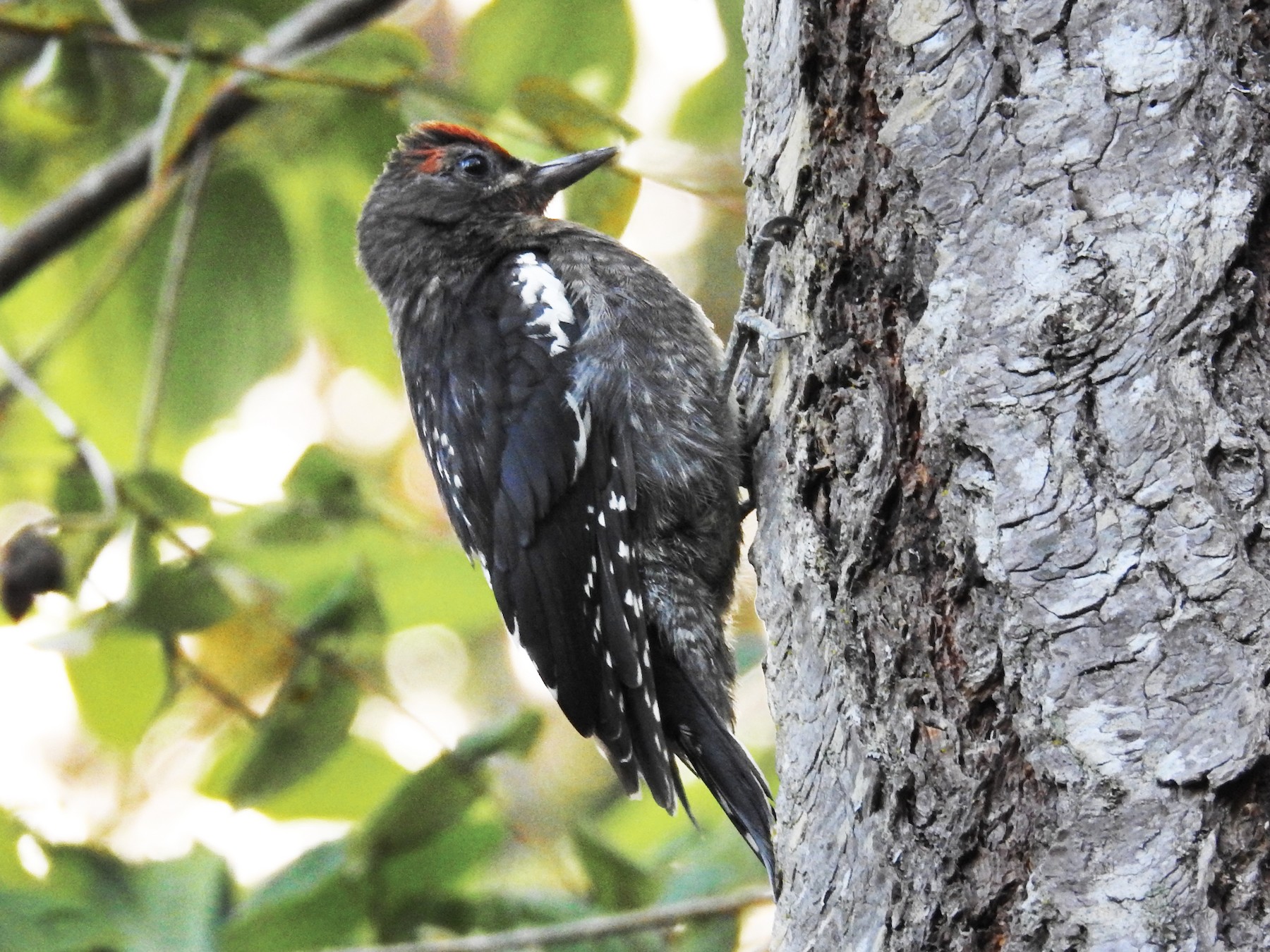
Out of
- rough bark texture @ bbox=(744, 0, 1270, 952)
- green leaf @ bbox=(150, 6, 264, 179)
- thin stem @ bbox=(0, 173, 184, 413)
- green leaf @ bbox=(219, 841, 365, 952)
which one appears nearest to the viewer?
rough bark texture @ bbox=(744, 0, 1270, 952)

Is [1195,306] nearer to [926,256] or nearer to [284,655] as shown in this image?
[926,256]

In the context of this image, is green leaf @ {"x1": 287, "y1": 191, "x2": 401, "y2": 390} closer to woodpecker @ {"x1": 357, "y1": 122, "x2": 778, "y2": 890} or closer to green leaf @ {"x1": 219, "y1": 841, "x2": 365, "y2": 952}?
woodpecker @ {"x1": 357, "y1": 122, "x2": 778, "y2": 890}

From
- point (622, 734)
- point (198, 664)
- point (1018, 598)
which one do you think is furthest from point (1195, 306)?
point (198, 664)

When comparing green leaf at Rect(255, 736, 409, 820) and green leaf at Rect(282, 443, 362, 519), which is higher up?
green leaf at Rect(282, 443, 362, 519)

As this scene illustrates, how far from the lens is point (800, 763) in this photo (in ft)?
6.24

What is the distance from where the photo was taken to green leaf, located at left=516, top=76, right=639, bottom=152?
2.87 meters

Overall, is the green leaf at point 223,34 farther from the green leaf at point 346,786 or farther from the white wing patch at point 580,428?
the green leaf at point 346,786

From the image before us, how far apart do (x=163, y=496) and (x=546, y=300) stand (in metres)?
1.09

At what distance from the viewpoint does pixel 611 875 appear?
3145 millimetres

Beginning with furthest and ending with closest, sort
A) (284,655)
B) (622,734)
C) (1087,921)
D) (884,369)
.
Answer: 1. (284,655)
2. (622,734)
3. (884,369)
4. (1087,921)

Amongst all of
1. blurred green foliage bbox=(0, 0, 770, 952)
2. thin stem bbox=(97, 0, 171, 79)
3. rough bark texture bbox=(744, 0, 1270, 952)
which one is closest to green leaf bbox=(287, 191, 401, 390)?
blurred green foliage bbox=(0, 0, 770, 952)

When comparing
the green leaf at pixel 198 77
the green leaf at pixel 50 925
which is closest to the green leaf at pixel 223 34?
the green leaf at pixel 198 77

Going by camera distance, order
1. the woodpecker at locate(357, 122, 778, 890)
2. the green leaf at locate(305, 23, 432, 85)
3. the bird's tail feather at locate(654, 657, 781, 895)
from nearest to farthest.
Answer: the bird's tail feather at locate(654, 657, 781, 895)
the woodpecker at locate(357, 122, 778, 890)
the green leaf at locate(305, 23, 432, 85)

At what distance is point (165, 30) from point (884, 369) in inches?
116
